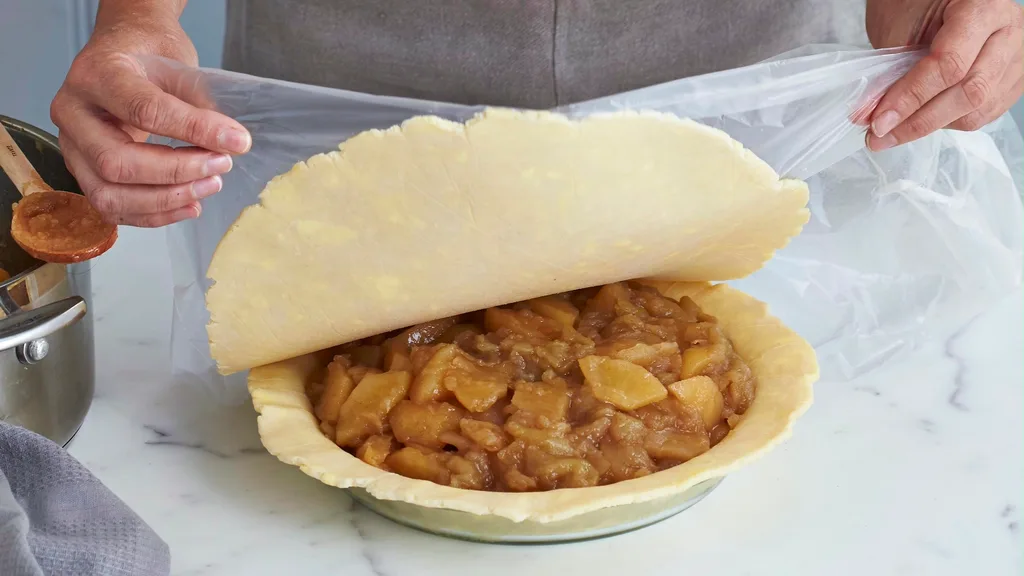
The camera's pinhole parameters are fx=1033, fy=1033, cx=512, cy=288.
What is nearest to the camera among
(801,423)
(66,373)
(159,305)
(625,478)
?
(625,478)

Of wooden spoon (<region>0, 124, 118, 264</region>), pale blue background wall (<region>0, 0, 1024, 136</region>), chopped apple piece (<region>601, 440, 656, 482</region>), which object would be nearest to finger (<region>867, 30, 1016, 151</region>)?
chopped apple piece (<region>601, 440, 656, 482</region>)

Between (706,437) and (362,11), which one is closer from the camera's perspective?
(706,437)

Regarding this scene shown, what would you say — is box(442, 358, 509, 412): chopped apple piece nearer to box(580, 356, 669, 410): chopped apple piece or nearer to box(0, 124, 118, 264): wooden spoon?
box(580, 356, 669, 410): chopped apple piece

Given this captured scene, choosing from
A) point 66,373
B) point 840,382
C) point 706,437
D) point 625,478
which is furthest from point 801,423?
point 66,373

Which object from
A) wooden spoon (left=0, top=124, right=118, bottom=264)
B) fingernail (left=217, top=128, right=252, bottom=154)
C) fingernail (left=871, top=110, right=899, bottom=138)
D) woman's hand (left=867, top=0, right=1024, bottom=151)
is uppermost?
woman's hand (left=867, top=0, right=1024, bottom=151)

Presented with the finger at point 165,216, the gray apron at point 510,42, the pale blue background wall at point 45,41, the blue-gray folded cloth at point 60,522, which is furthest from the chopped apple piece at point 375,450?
the pale blue background wall at point 45,41

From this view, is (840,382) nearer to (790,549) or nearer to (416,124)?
(790,549)

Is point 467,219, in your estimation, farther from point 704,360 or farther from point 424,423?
point 704,360

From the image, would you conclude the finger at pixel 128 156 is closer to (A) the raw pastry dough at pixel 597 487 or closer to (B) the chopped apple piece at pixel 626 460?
(A) the raw pastry dough at pixel 597 487
